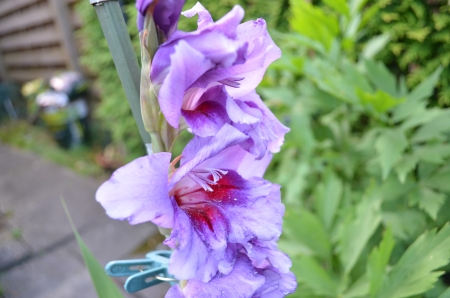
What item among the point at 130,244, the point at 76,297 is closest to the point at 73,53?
the point at 130,244

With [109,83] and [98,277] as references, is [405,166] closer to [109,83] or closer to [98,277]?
[98,277]

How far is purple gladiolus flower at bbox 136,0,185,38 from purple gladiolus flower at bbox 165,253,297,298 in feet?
0.97

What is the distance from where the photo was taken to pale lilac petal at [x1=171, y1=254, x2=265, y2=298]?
0.41 meters

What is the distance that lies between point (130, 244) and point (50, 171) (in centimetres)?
172

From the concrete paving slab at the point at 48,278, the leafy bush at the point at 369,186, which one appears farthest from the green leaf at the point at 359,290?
the concrete paving slab at the point at 48,278

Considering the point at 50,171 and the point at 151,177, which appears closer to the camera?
the point at 151,177

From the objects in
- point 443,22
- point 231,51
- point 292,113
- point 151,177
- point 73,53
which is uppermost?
point 231,51

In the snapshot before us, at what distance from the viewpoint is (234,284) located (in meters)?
0.42

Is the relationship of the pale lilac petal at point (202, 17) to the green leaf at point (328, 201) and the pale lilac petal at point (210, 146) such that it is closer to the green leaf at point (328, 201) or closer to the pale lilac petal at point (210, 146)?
the pale lilac petal at point (210, 146)

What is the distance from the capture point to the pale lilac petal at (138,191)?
0.35m

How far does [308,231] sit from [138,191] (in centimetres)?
69

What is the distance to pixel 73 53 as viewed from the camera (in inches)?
149

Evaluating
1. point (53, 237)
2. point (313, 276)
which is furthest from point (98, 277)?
point (53, 237)

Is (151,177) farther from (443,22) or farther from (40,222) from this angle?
(40,222)
